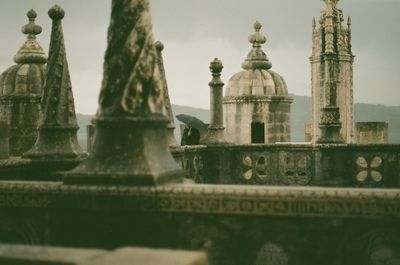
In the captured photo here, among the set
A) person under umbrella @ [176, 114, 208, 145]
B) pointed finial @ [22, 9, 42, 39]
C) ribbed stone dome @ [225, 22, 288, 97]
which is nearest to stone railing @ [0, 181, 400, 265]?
pointed finial @ [22, 9, 42, 39]

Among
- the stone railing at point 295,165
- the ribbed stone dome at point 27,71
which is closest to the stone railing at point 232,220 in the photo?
the stone railing at point 295,165

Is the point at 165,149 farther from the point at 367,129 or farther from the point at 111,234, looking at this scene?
the point at 367,129

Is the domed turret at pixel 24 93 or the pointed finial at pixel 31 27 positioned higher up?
the pointed finial at pixel 31 27

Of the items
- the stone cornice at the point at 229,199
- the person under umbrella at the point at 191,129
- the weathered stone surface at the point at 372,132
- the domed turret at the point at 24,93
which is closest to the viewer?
the stone cornice at the point at 229,199

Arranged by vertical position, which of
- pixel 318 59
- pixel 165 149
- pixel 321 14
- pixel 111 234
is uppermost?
pixel 321 14

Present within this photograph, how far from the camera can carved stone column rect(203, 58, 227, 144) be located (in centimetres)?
1169

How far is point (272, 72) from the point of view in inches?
902

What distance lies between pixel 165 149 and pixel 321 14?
20717 millimetres

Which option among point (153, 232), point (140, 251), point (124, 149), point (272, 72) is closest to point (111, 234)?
point (153, 232)

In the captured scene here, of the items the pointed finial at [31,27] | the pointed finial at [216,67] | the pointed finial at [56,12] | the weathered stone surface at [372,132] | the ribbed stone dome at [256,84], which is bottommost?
the weathered stone surface at [372,132]

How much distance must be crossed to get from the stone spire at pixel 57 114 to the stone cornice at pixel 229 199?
95.3 inches

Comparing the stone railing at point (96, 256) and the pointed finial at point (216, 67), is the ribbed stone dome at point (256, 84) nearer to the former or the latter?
the pointed finial at point (216, 67)

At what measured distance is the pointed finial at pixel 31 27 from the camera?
1477 cm

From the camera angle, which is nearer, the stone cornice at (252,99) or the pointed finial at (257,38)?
the stone cornice at (252,99)
